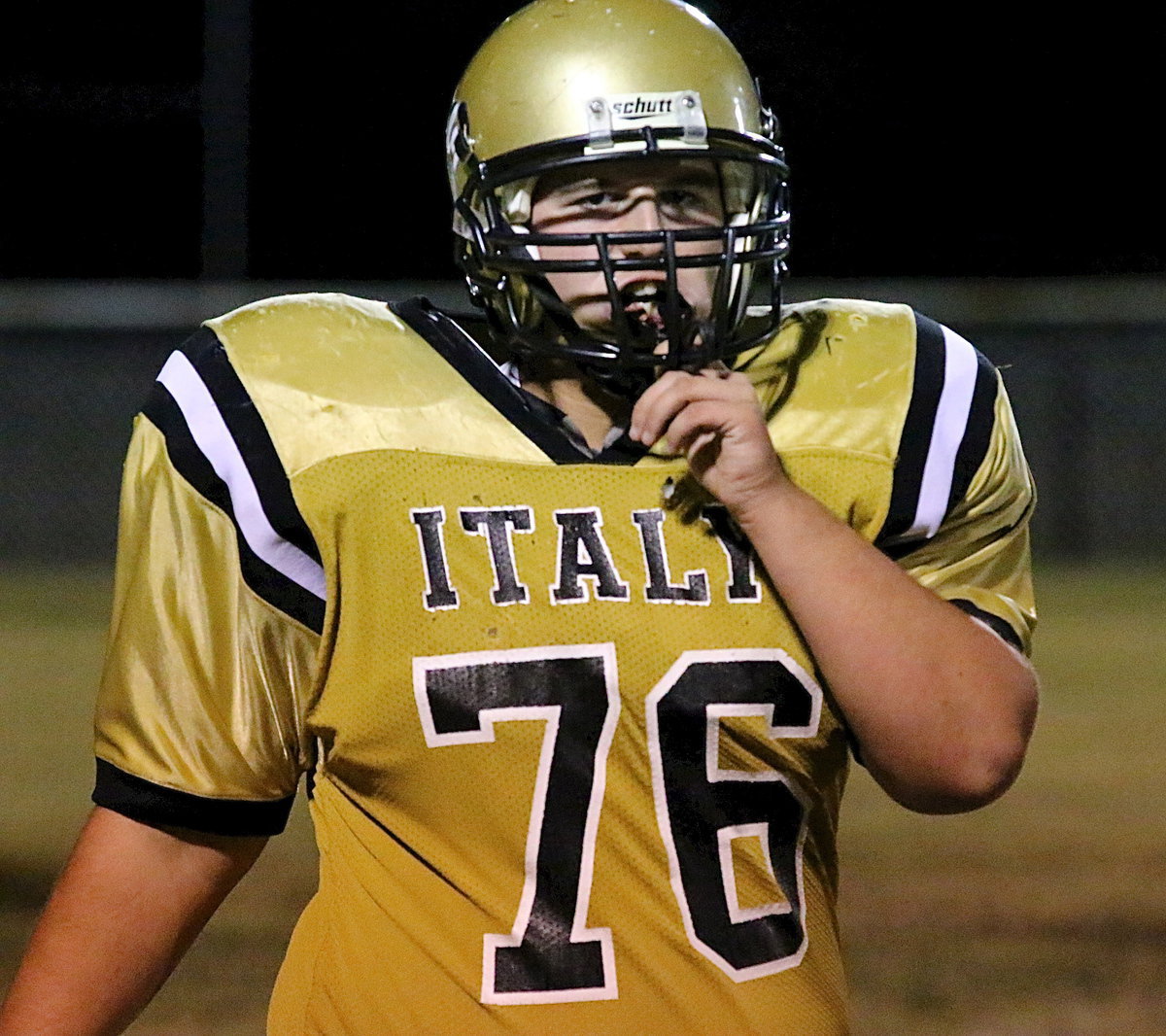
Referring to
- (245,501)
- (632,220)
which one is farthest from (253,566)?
(632,220)

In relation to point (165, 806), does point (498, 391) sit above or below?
above

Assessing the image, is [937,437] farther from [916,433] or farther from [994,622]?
[994,622]

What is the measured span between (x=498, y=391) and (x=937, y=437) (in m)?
0.38

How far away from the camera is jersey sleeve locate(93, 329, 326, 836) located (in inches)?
65.8

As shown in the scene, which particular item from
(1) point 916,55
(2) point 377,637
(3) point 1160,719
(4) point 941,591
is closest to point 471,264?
(2) point 377,637

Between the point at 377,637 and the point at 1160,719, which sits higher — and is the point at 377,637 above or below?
above

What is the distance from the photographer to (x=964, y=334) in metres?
9.23

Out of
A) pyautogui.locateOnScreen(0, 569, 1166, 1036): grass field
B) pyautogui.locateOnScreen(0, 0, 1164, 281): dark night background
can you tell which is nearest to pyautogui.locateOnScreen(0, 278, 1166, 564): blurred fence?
pyautogui.locateOnScreen(0, 569, 1166, 1036): grass field

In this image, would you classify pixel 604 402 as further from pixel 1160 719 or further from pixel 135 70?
pixel 135 70

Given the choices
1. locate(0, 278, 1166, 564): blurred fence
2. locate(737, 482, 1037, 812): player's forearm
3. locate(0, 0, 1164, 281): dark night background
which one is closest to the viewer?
locate(737, 482, 1037, 812): player's forearm

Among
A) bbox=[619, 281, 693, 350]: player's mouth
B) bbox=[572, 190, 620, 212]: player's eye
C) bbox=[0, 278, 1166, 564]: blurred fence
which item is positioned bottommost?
bbox=[0, 278, 1166, 564]: blurred fence

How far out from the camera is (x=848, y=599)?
62.4 inches

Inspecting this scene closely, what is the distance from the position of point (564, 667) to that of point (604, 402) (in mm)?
276

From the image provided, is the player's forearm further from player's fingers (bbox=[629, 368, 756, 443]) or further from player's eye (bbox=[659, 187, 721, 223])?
player's eye (bbox=[659, 187, 721, 223])
